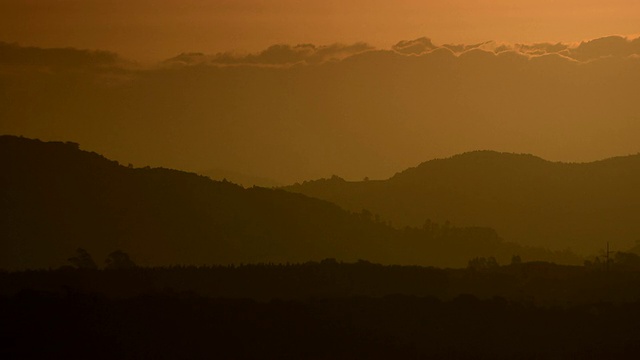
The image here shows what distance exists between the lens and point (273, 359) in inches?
4131

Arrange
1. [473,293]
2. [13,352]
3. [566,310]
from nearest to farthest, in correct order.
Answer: [13,352], [566,310], [473,293]

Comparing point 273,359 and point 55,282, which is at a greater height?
point 55,282

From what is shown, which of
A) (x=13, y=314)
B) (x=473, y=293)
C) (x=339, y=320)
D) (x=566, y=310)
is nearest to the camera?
(x=13, y=314)

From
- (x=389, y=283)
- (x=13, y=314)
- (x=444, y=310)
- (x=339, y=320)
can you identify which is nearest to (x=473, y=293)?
(x=389, y=283)

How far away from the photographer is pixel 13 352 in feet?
330

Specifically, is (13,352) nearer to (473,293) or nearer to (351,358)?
(351,358)

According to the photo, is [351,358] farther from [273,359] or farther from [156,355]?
[156,355]

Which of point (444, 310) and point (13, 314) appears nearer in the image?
point (13, 314)

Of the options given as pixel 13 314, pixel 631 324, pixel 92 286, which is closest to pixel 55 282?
pixel 92 286

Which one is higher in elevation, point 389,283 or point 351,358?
point 389,283

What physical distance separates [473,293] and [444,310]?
18.7m

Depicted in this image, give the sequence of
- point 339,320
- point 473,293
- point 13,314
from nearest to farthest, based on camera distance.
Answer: point 13,314 < point 339,320 < point 473,293

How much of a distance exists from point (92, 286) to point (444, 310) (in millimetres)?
35706

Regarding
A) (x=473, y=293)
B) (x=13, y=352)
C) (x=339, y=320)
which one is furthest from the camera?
(x=473, y=293)
